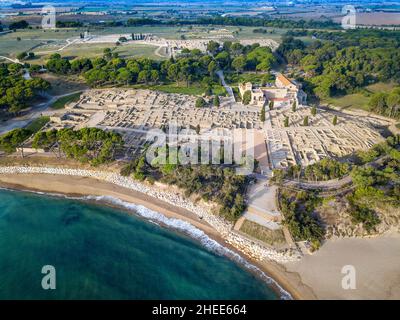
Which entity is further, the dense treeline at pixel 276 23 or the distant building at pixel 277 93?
the dense treeline at pixel 276 23

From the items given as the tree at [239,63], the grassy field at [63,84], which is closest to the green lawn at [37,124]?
the grassy field at [63,84]

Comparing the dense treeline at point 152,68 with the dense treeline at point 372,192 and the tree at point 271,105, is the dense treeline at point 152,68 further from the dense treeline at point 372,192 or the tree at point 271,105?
the dense treeline at point 372,192

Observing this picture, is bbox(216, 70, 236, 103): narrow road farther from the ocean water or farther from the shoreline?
the ocean water

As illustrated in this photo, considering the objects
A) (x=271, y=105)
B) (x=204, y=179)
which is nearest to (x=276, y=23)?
(x=271, y=105)

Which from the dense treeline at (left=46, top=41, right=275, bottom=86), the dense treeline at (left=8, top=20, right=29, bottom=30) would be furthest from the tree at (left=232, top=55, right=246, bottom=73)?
the dense treeline at (left=8, top=20, right=29, bottom=30)

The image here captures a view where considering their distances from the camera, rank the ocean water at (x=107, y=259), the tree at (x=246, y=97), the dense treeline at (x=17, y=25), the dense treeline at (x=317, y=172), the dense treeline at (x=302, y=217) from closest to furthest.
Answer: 1. the ocean water at (x=107, y=259)
2. the dense treeline at (x=302, y=217)
3. the dense treeline at (x=317, y=172)
4. the tree at (x=246, y=97)
5. the dense treeline at (x=17, y=25)

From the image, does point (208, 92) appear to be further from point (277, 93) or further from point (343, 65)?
point (343, 65)
